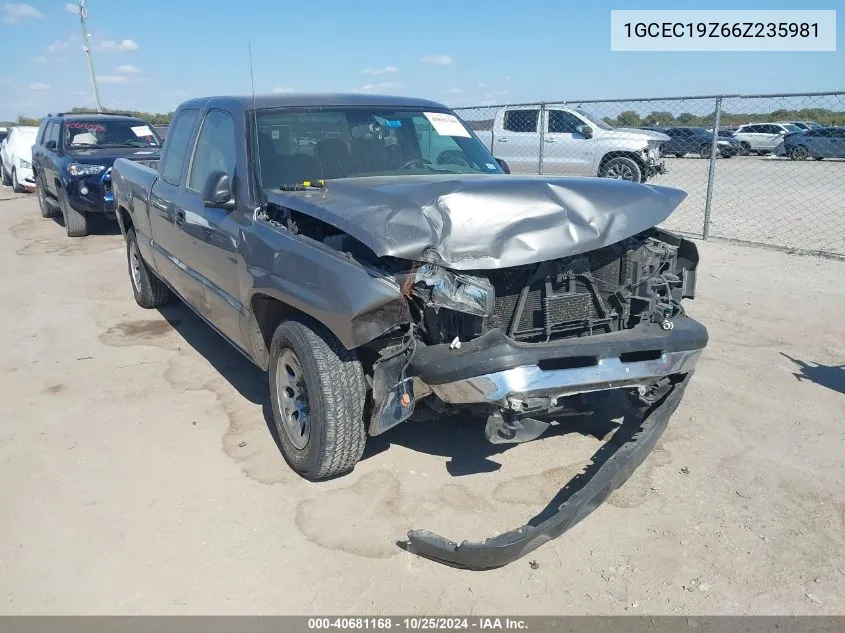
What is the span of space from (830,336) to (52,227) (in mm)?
12186

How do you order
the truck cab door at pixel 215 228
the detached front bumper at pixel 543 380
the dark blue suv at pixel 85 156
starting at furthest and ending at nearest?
the dark blue suv at pixel 85 156 < the truck cab door at pixel 215 228 < the detached front bumper at pixel 543 380

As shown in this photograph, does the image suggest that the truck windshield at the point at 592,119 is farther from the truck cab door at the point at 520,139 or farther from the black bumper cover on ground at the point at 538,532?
the black bumper cover on ground at the point at 538,532

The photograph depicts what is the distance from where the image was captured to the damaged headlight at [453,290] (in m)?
2.87

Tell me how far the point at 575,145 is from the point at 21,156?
1385 cm

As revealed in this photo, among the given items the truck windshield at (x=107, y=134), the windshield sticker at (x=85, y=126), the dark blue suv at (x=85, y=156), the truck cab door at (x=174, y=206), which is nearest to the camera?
the truck cab door at (x=174, y=206)

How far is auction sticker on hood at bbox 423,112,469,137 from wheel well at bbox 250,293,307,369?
183 centimetres

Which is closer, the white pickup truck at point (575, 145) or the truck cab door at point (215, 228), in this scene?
the truck cab door at point (215, 228)

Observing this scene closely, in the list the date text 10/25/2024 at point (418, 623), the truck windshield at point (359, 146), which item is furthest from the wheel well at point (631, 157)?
the date text 10/25/2024 at point (418, 623)

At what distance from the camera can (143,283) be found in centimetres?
658

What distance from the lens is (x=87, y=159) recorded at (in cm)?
1041

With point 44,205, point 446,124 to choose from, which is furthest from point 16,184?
point 446,124

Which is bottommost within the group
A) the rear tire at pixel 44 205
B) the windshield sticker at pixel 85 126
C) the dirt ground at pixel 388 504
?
the dirt ground at pixel 388 504

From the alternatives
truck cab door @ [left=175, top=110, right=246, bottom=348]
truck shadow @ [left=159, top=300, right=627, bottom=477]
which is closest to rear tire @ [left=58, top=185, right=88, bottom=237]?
truck cab door @ [left=175, top=110, right=246, bottom=348]

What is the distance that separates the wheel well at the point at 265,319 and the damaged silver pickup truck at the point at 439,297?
0.01 meters
